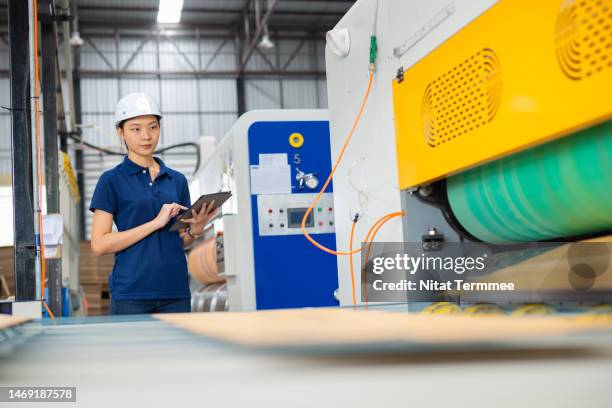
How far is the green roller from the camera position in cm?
132

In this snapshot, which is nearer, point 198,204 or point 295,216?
point 198,204

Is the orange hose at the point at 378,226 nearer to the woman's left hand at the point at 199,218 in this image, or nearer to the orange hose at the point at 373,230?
the orange hose at the point at 373,230

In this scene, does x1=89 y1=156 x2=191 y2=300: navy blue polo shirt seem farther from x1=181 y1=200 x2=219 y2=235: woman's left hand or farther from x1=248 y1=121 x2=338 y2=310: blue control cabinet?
x1=248 y1=121 x2=338 y2=310: blue control cabinet

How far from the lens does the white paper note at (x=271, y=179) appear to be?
12.6 ft

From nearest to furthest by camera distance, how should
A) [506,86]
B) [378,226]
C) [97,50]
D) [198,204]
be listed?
[506,86]
[378,226]
[198,204]
[97,50]

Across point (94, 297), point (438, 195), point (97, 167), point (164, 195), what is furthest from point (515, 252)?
point (97, 167)

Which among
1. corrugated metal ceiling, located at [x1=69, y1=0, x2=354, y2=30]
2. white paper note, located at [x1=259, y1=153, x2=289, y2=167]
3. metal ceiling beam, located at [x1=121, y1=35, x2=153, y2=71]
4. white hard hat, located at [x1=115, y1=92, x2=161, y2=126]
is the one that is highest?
corrugated metal ceiling, located at [x1=69, y1=0, x2=354, y2=30]

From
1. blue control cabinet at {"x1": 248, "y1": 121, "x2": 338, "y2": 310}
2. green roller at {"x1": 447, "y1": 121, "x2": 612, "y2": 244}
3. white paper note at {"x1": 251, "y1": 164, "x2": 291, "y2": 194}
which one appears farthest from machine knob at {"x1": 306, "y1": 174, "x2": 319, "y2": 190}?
green roller at {"x1": 447, "y1": 121, "x2": 612, "y2": 244}

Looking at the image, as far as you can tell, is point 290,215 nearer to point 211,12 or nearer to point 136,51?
point 211,12

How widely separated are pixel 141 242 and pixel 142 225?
0.28ft

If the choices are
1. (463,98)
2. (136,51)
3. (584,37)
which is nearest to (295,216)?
(463,98)

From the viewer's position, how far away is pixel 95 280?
9.84 meters

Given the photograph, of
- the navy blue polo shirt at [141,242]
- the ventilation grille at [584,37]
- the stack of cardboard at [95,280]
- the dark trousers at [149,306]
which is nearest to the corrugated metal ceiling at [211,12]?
the stack of cardboard at [95,280]

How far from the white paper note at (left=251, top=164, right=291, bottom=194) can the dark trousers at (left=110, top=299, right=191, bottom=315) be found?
4.11 ft
